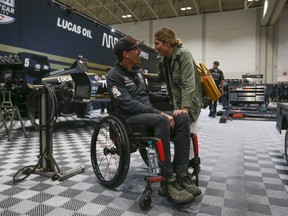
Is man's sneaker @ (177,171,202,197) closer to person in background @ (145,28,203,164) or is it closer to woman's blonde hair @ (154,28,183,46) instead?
person in background @ (145,28,203,164)

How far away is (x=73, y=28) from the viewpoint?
15.5 feet

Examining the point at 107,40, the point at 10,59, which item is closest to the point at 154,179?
the point at 10,59

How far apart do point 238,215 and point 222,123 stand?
421cm

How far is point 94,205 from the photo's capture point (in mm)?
1556

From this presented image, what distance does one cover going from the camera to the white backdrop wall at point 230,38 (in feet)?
44.5

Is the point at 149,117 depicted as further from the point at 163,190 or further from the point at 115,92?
the point at 163,190

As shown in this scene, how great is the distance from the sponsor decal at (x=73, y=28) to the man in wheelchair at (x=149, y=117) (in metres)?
3.02

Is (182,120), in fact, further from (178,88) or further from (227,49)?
(227,49)

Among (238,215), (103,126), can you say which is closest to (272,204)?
(238,215)

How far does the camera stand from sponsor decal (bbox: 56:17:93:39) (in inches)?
174

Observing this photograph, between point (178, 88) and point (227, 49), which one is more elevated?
point (227, 49)

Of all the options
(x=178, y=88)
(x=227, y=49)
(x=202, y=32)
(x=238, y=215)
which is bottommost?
(x=238, y=215)

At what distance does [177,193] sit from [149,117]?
1.55 feet

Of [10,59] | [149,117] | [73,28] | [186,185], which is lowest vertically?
[186,185]
